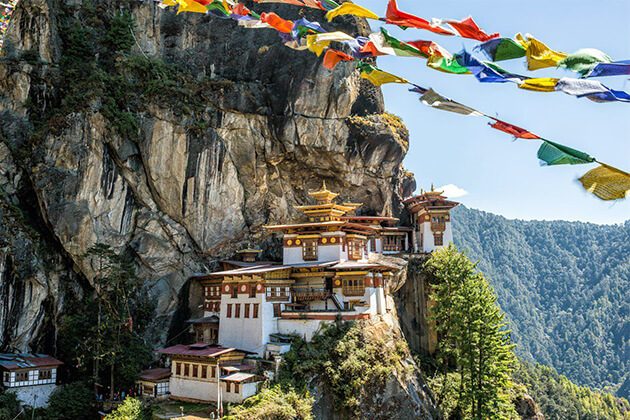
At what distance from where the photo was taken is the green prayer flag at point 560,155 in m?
5.01

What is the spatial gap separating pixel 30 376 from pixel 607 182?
28.9m

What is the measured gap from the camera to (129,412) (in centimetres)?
2409

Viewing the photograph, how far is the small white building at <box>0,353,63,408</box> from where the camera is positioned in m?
26.5

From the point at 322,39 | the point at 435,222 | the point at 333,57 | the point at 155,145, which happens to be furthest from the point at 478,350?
the point at 322,39

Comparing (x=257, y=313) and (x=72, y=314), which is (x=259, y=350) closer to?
(x=257, y=313)

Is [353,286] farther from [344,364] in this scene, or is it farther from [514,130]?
[514,130]

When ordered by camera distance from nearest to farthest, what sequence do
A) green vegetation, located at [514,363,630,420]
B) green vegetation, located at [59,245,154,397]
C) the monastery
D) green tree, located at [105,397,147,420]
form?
green tree, located at [105,397,147,420]
the monastery
green vegetation, located at [59,245,154,397]
green vegetation, located at [514,363,630,420]

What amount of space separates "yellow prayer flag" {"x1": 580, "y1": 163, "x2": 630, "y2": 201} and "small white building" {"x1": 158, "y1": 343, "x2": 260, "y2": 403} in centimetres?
2159

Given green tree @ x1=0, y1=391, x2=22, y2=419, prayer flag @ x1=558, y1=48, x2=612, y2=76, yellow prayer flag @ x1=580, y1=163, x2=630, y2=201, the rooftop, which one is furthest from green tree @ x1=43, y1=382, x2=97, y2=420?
prayer flag @ x1=558, y1=48, x2=612, y2=76

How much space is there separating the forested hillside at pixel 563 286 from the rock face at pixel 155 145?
10199cm

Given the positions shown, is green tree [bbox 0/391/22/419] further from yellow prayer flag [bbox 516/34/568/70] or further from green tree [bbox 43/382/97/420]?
yellow prayer flag [bbox 516/34/568/70]

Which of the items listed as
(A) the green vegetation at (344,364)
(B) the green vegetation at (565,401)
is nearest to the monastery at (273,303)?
(A) the green vegetation at (344,364)

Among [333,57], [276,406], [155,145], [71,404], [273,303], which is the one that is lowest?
[71,404]

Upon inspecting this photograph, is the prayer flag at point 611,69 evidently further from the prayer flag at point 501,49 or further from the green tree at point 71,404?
the green tree at point 71,404
